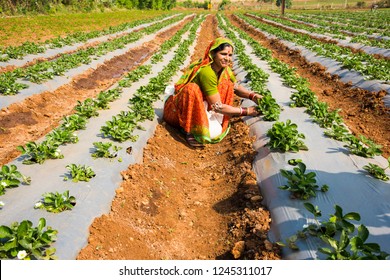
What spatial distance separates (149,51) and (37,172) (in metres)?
13.2

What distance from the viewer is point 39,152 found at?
14.0 feet

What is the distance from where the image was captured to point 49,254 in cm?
268

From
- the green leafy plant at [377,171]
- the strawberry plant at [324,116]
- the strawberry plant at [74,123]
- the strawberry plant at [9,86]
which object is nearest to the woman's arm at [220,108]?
the strawberry plant at [324,116]

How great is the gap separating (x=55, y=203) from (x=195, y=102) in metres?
2.94

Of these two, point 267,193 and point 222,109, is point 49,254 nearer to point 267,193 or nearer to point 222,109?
point 267,193

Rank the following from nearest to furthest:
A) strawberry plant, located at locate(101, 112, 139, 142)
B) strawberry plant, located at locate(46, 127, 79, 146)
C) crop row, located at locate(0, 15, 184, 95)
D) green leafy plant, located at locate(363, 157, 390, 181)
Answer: green leafy plant, located at locate(363, 157, 390, 181), strawberry plant, located at locate(46, 127, 79, 146), strawberry plant, located at locate(101, 112, 139, 142), crop row, located at locate(0, 15, 184, 95)

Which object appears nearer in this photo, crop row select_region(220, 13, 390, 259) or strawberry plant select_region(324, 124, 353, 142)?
crop row select_region(220, 13, 390, 259)

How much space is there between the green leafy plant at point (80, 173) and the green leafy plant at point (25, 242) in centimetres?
109

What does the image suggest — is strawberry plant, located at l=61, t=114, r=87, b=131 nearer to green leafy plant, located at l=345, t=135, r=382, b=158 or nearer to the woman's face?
the woman's face

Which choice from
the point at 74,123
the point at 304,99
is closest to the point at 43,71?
the point at 74,123

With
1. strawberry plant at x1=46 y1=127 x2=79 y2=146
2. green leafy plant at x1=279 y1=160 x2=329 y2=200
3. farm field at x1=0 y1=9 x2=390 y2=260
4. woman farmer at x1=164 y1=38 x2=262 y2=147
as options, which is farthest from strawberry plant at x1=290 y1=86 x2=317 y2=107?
strawberry plant at x1=46 y1=127 x2=79 y2=146

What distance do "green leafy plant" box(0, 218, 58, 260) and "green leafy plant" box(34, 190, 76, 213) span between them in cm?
48

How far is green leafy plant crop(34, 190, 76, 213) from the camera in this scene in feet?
10.7

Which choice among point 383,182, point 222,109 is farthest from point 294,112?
point 383,182
